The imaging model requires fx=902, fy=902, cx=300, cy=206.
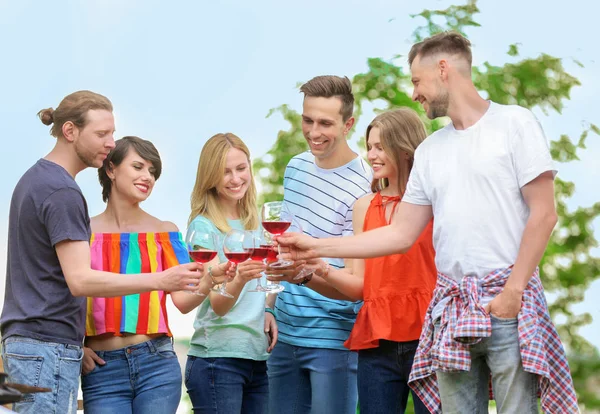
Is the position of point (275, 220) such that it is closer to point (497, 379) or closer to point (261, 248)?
point (261, 248)

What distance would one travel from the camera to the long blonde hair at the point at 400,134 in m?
4.16

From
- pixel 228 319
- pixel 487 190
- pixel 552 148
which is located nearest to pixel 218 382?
pixel 228 319

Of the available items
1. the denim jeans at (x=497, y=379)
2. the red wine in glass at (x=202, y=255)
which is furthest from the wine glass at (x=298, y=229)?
the denim jeans at (x=497, y=379)

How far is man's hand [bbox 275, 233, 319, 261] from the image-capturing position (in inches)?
160

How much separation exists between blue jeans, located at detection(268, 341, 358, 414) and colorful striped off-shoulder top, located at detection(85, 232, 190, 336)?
2.11 ft

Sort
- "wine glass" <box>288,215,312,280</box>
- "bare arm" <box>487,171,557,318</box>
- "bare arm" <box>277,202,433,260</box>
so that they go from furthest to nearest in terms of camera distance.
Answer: "wine glass" <box>288,215,312,280</box> < "bare arm" <box>277,202,433,260</box> < "bare arm" <box>487,171,557,318</box>

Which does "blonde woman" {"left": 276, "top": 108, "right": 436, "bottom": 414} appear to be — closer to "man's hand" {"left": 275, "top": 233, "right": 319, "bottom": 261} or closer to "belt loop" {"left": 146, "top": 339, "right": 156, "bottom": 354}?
"man's hand" {"left": 275, "top": 233, "right": 319, "bottom": 261}

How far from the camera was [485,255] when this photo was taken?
11.6 ft

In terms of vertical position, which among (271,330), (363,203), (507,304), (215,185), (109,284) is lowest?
(271,330)

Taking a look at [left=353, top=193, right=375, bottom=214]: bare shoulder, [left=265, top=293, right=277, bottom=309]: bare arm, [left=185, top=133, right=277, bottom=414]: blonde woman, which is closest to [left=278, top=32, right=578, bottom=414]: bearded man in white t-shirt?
[left=353, top=193, right=375, bottom=214]: bare shoulder

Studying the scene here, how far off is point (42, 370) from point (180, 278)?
0.69m

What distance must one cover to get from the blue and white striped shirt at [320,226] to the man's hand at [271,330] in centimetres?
6

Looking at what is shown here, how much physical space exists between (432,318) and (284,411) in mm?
1190

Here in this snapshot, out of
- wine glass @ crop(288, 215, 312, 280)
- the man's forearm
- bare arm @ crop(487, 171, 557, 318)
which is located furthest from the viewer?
wine glass @ crop(288, 215, 312, 280)
